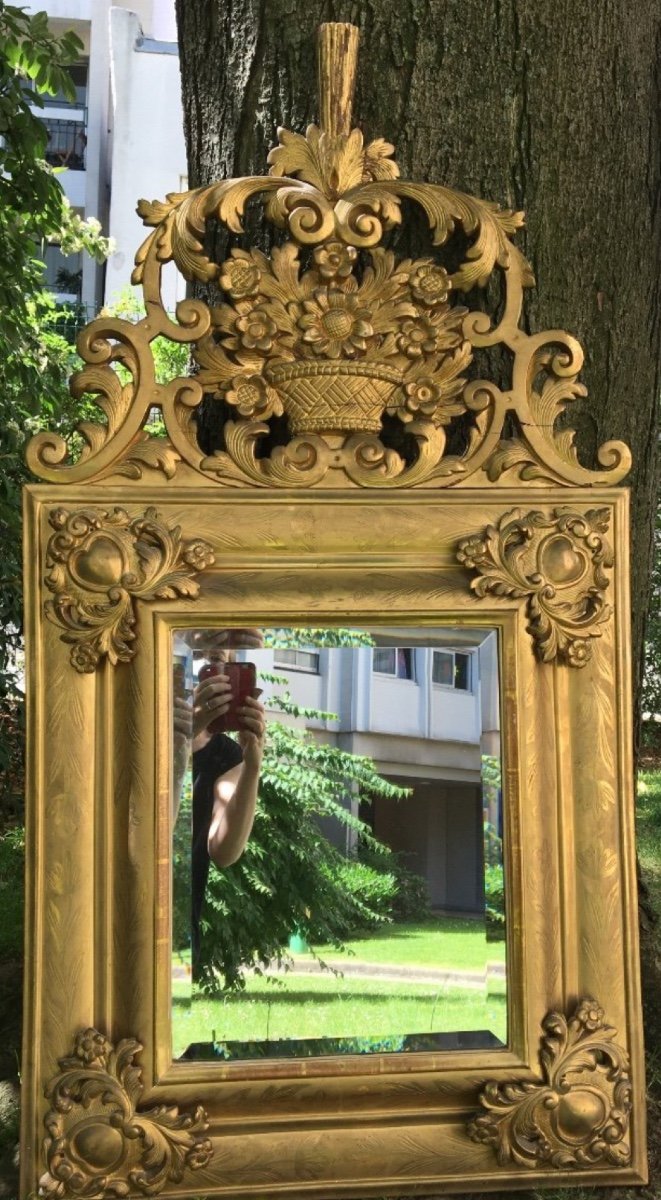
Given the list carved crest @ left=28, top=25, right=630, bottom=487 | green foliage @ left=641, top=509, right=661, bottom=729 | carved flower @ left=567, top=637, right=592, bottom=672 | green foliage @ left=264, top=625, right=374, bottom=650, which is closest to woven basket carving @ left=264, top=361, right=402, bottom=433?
carved crest @ left=28, top=25, right=630, bottom=487

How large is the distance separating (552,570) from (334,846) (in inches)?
15.3

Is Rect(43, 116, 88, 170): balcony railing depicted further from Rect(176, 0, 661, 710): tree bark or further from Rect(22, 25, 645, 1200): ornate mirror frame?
Rect(22, 25, 645, 1200): ornate mirror frame

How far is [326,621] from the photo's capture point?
1360 mm

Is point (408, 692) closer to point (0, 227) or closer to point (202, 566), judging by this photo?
point (202, 566)

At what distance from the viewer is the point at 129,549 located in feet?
4.40

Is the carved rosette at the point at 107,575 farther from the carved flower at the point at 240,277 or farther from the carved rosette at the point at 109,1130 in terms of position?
the carved rosette at the point at 109,1130

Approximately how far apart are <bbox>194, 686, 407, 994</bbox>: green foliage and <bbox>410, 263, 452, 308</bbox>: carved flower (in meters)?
0.48

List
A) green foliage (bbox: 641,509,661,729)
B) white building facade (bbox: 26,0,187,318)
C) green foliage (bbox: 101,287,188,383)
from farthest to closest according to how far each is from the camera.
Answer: white building facade (bbox: 26,0,187,318) < green foliage (bbox: 101,287,188,383) < green foliage (bbox: 641,509,661,729)

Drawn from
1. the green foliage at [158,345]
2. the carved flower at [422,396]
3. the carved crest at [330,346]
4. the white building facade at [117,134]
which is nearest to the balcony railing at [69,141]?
the white building facade at [117,134]

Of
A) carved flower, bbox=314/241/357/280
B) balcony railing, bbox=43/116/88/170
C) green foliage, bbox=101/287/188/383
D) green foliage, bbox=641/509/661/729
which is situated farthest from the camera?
balcony railing, bbox=43/116/88/170

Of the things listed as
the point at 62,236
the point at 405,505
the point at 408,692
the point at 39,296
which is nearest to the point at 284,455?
the point at 405,505

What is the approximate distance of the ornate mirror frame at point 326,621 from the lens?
Result: 4.29 feet

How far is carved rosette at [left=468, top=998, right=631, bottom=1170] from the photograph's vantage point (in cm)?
133

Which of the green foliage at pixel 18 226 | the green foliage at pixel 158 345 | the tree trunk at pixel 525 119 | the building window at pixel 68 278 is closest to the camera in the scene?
the tree trunk at pixel 525 119
